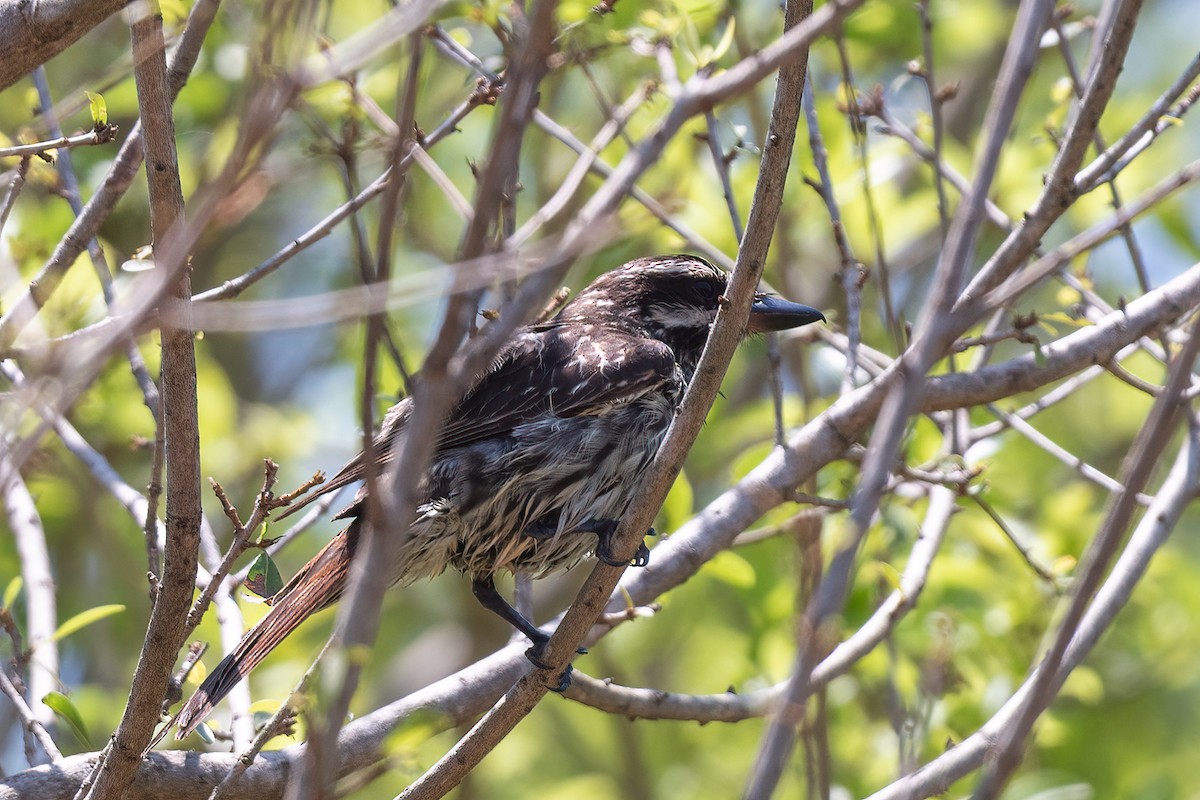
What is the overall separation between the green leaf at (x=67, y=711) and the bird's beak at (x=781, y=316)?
2.17 meters

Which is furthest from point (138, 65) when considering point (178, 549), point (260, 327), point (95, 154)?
point (95, 154)

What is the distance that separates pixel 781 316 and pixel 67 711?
89.2 inches

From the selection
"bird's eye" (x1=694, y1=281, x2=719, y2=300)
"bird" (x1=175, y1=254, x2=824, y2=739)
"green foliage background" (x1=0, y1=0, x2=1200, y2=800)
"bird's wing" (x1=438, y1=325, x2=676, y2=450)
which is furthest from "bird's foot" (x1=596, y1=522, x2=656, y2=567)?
"bird's eye" (x1=694, y1=281, x2=719, y2=300)

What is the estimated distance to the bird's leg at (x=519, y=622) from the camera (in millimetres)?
3164

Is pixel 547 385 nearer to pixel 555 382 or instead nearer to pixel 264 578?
pixel 555 382

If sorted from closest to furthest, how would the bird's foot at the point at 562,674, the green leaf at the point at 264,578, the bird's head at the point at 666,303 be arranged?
the green leaf at the point at 264,578
the bird's foot at the point at 562,674
the bird's head at the point at 666,303

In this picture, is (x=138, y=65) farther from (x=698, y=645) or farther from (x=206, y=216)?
(x=698, y=645)

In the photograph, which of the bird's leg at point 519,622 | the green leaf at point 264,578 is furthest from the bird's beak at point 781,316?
the green leaf at point 264,578

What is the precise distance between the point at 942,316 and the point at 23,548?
2.86 meters

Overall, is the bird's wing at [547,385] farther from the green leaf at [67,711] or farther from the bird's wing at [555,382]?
the green leaf at [67,711]

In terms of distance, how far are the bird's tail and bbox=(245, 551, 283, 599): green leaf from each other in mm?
75

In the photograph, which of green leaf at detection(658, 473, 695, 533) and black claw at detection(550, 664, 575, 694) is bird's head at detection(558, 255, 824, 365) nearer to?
green leaf at detection(658, 473, 695, 533)

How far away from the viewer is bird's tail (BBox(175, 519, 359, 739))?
293cm

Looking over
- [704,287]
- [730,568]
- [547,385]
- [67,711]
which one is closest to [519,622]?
[547,385]
